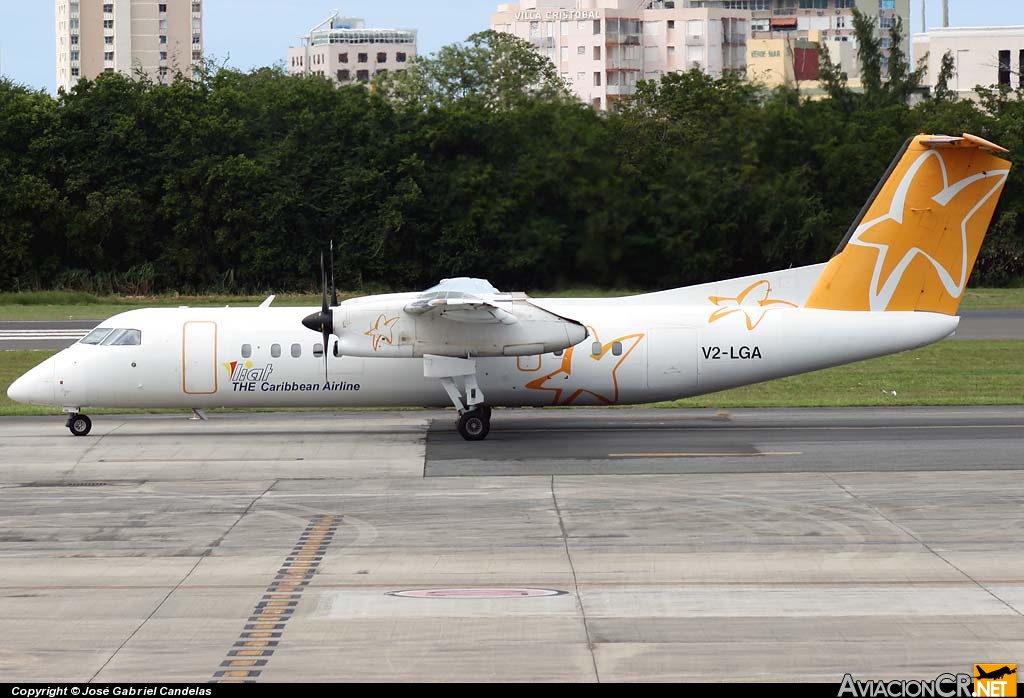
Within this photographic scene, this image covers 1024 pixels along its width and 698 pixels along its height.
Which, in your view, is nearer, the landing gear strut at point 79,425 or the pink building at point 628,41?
the landing gear strut at point 79,425

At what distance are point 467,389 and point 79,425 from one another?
7326mm

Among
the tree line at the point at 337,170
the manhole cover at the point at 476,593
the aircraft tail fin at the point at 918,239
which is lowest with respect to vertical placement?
the manhole cover at the point at 476,593

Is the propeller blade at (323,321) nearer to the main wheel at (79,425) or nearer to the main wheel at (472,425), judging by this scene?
the main wheel at (472,425)

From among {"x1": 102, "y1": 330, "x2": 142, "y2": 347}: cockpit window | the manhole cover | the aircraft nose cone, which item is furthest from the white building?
the manhole cover

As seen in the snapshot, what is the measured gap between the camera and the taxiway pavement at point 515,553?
1067cm

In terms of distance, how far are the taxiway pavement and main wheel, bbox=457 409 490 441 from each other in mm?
287

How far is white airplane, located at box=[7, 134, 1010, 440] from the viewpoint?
2292cm

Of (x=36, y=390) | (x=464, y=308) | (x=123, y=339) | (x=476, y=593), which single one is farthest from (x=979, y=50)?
(x=476, y=593)

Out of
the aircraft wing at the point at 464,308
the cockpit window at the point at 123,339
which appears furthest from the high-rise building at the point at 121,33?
the aircraft wing at the point at 464,308

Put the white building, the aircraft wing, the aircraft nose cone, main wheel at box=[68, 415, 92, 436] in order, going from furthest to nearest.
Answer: the white building < main wheel at box=[68, 415, 92, 436] < the aircraft nose cone < the aircraft wing

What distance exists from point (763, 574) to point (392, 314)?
34.4 ft

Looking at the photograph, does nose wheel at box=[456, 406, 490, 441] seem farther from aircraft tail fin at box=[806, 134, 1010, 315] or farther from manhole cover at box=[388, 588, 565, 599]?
manhole cover at box=[388, 588, 565, 599]

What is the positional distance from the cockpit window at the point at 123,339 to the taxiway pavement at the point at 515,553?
69.8 inches

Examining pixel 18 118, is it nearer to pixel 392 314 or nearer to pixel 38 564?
pixel 392 314
